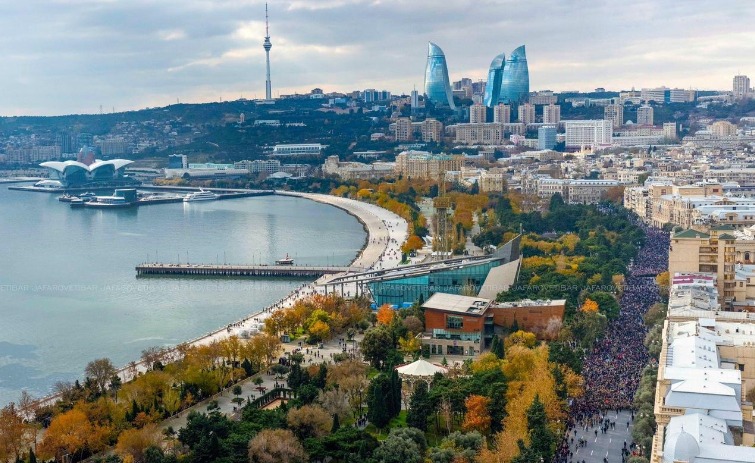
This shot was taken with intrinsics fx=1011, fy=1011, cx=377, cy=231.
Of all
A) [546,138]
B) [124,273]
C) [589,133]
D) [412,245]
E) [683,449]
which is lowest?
[124,273]

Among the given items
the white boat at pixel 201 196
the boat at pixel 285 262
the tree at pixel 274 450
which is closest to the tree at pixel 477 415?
the tree at pixel 274 450

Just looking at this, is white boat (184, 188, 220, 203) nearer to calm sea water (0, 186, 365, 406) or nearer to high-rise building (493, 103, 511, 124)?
calm sea water (0, 186, 365, 406)

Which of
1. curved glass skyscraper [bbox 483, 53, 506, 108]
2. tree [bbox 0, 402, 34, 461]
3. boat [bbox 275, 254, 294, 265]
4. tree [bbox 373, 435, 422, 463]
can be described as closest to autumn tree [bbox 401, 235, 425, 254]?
boat [bbox 275, 254, 294, 265]

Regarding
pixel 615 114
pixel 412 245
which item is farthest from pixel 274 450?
pixel 615 114

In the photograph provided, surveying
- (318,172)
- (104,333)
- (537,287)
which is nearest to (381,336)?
(537,287)

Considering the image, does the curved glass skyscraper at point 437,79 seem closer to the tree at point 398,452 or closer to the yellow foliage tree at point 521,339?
the yellow foliage tree at point 521,339

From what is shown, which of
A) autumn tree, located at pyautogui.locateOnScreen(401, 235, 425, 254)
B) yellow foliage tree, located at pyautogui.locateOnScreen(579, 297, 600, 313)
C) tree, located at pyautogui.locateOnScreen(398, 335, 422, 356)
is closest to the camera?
tree, located at pyautogui.locateOnScreen(398, 335, 422, 356)

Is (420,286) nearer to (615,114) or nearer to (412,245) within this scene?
(412,245)
